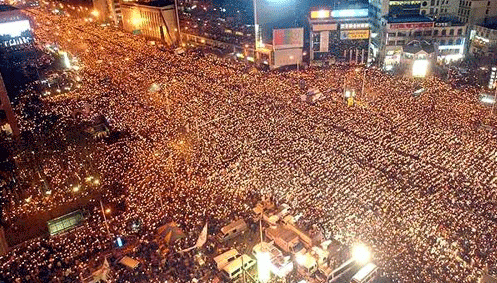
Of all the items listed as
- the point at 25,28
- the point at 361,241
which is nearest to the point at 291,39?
the point at 361,241

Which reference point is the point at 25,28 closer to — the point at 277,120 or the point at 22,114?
the point at 22,114

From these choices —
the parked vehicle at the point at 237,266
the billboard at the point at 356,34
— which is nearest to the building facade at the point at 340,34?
the billboard at the point at 356,34

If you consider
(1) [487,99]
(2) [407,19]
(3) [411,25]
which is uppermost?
(2) [407,19]

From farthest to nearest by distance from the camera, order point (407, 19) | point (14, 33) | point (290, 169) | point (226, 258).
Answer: point (14, 33) < point (407, 19) < point (290, 169) < point (226, 258)

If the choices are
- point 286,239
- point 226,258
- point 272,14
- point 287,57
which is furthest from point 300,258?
point 272,14

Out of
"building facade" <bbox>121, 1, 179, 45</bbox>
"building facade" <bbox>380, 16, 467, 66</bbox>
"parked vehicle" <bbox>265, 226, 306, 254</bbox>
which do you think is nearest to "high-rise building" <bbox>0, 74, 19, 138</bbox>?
"parked vehicle" <bbox>265, 226, 306, 254</bbox>

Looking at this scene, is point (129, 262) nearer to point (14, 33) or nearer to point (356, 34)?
point (356, 34)
